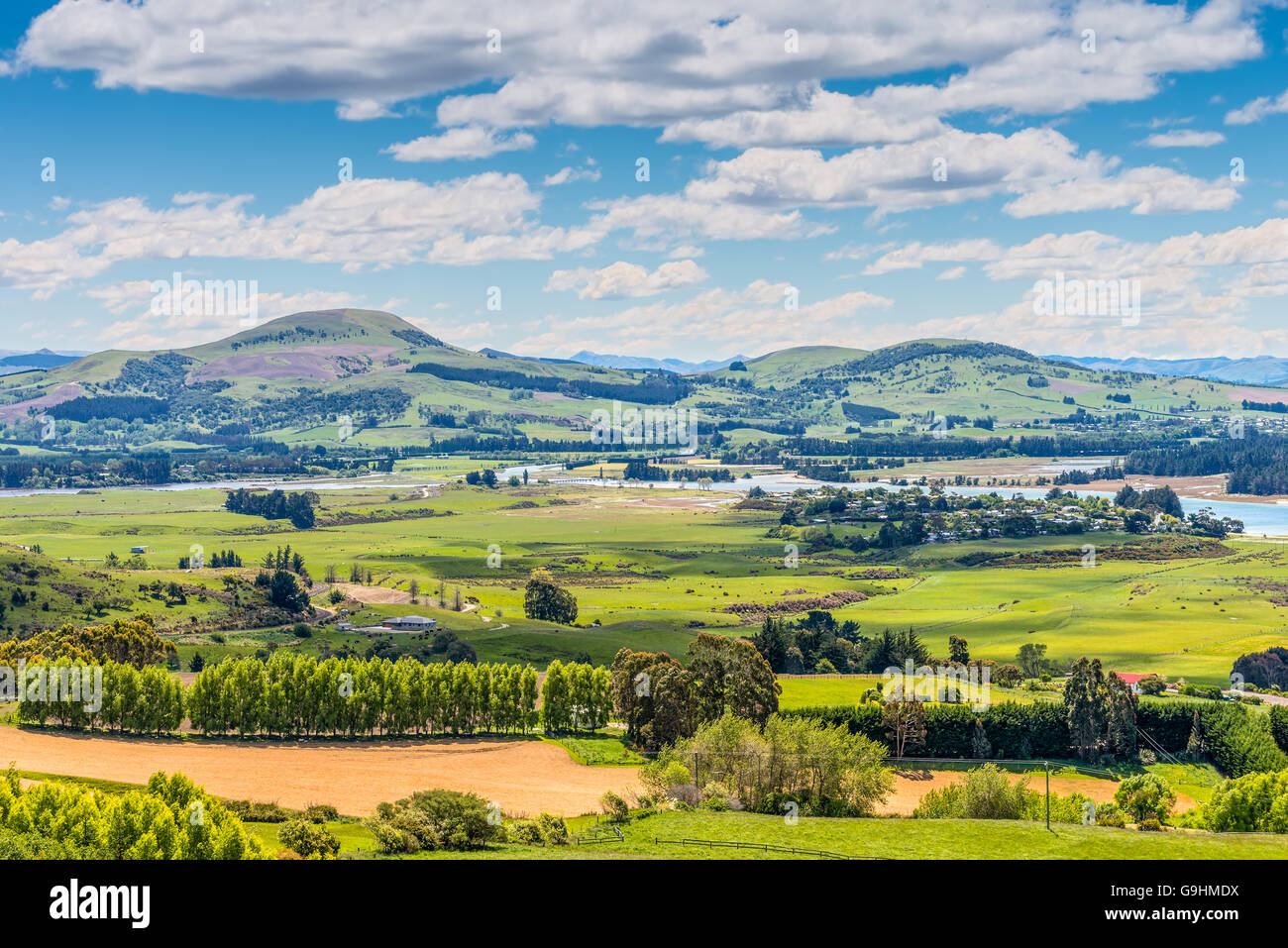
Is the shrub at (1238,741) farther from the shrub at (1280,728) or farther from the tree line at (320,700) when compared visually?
the tree line at (320,700)

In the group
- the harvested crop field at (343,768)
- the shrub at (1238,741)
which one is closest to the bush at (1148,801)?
the shrub at (1238,741)

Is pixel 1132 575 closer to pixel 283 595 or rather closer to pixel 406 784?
pixel 283 595

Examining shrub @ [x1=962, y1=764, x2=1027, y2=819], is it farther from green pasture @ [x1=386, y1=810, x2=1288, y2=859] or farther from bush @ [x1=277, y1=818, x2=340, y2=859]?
bush @ [x1=277, y1=818, x2=340, y2=859]

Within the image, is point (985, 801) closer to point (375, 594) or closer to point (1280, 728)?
point (1280, 728)
